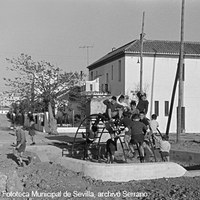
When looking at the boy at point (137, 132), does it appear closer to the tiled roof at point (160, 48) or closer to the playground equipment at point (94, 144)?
the playground equipment at point (94, 144)

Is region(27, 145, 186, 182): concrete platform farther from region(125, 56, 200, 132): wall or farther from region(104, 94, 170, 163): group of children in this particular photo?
region(125, 56, 200, 132): wall

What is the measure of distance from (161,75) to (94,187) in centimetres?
3249

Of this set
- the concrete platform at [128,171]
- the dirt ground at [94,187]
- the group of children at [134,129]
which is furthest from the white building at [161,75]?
the dirt ground at [94,187]

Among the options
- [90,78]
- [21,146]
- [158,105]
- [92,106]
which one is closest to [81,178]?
[21,146]

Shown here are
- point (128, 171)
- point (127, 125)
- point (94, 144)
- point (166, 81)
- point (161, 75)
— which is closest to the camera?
point (128, 171)

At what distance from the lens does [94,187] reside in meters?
8.96

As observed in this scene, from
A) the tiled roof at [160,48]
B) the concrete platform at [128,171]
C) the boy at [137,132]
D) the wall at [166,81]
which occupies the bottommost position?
the concrete platform at [128,171]

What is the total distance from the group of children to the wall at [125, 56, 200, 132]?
85.0 ft

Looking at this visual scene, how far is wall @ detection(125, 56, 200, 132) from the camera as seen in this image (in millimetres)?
40219

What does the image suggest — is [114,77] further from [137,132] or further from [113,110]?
[137,132]

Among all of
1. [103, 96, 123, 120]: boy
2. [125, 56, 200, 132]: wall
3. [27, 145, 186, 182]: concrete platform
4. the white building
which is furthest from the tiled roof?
[27, 145, 186, 182]: concrete platform

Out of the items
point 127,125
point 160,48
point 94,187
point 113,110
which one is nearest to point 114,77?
point 160,48

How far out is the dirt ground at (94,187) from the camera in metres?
8.26

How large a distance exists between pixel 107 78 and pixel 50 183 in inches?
1458
